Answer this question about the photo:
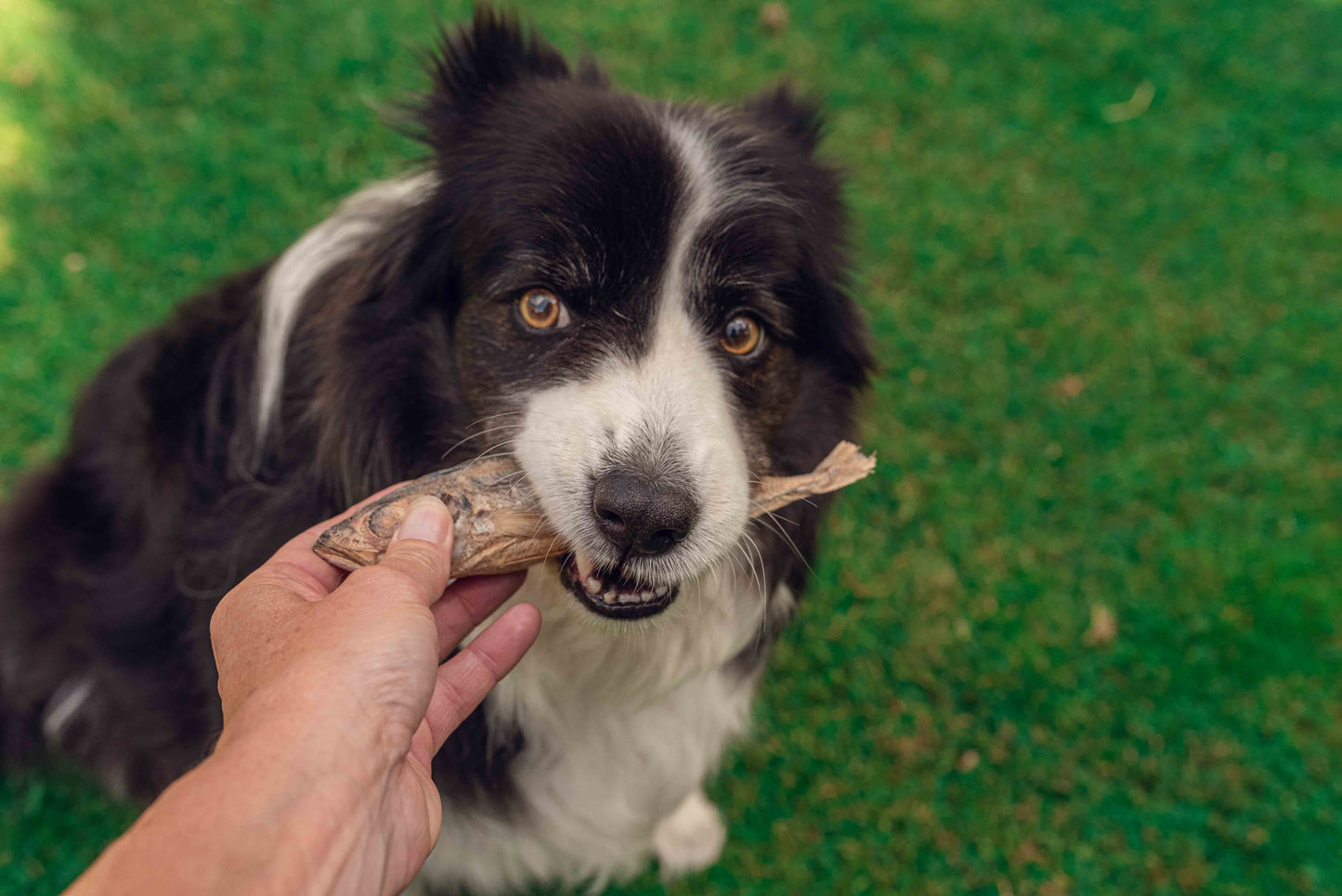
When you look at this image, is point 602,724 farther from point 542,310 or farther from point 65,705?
point 65,705

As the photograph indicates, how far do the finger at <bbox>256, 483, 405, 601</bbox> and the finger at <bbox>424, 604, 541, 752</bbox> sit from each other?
0.30 m

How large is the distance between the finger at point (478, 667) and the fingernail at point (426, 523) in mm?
301

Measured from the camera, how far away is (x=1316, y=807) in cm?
331

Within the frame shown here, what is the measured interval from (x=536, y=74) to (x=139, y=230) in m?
2.84

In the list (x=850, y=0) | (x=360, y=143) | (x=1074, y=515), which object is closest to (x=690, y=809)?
(x=1074, y=515)

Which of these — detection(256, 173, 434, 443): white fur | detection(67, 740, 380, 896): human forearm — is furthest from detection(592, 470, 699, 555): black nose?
detection(256, 173, 434, 443): white fur

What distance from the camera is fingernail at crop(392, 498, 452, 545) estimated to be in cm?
169

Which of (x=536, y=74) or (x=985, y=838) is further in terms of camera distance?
(x=985, y=838)

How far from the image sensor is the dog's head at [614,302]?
1847mm

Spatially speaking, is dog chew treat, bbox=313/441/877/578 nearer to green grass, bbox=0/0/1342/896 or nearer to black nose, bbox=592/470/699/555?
black nose, bbox=592/470/699/555

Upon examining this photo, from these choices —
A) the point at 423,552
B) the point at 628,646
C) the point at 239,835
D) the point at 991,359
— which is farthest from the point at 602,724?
the point at 991,359

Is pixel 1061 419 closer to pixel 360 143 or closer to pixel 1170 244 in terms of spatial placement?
pixel 1170 244

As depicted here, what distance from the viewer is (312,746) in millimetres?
1288

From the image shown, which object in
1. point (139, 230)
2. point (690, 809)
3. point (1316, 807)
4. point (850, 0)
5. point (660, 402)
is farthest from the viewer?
point (850, 0)
